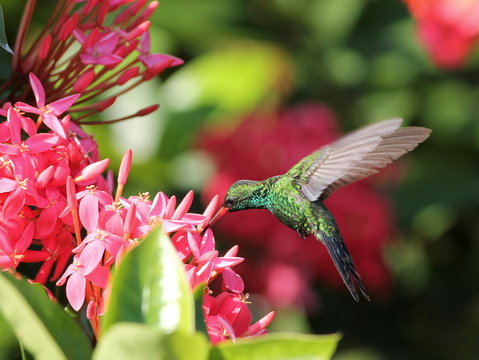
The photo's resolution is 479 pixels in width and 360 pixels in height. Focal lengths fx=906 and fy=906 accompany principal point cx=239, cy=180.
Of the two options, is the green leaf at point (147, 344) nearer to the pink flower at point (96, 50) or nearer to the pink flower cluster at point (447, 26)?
the pink flower at point (96, 50)

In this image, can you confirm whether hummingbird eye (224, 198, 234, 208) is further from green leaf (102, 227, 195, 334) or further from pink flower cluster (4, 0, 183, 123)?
green leaf (102, 227, 195, 334)

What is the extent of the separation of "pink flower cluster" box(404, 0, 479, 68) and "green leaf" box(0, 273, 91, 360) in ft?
8.60

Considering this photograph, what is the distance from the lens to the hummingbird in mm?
1712

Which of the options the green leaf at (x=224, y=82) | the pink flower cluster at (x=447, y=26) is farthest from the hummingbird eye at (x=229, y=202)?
the pink flower cluster at (x=447, y=26)

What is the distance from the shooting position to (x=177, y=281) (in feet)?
3.29

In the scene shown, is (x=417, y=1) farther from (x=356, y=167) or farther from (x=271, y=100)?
(x=356, y=167)

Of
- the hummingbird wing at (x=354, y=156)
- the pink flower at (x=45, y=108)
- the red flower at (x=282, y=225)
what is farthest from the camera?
the red flower at (x=282, y=225)

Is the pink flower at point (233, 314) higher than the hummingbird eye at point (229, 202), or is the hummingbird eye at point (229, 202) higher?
the pink flower at point (233, 314)

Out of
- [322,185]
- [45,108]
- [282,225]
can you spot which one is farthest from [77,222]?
[282,225]

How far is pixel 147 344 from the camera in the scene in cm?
86

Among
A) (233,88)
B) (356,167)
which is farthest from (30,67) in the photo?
(233,88)

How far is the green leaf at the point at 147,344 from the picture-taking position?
0.86 metres

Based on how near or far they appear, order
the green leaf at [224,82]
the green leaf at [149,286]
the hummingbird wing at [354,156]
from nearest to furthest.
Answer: the green leaf at [149,286]
the hummingbird wing at [354,156]
the green leaf at [224,82]

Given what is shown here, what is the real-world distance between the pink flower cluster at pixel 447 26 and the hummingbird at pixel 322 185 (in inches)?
68.5
